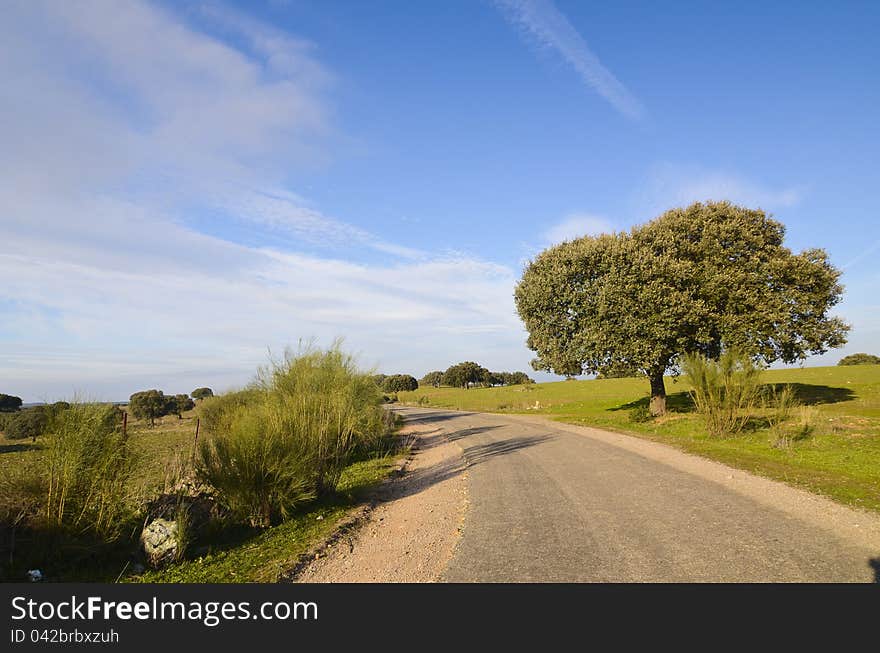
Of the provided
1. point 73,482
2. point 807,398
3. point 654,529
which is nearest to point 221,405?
point 73,482

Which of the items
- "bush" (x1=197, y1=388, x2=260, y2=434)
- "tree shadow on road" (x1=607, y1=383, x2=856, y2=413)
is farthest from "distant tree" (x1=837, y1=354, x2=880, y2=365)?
"bush" (x1=197, y1=388, x2=260, y2=434)

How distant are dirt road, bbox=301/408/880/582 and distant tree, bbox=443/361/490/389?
11167 cm

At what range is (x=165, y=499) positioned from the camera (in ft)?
28.3

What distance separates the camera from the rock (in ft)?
23.4

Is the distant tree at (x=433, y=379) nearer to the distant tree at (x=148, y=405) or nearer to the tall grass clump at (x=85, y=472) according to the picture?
the distant tree at (x=148, y=405)

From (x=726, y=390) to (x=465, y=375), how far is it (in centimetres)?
10749

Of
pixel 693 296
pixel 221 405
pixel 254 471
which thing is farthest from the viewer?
pixel 693 296

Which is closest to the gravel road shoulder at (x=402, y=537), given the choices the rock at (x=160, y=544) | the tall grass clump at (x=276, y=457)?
the tall grass clump at (x=276, y=457)

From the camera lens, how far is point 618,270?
25.0 m

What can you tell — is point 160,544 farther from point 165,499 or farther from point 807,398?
point 807,398

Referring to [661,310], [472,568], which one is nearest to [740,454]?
[661,310]

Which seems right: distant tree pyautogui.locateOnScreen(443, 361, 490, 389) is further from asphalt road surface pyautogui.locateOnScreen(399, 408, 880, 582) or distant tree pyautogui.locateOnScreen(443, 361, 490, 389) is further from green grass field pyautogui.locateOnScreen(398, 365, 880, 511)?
asphalt road surface pyautogui.locateOnScreen(399, 408, 880, 582)

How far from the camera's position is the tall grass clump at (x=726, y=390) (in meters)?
17.3

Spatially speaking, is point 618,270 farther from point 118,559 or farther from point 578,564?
point 118,559
